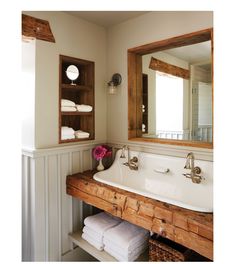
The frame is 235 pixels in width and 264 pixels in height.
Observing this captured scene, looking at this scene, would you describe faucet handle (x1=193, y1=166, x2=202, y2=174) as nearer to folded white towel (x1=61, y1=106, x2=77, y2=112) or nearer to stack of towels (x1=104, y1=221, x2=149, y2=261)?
stack of towels (x1=104, y1=221, x2=149, y2=261)

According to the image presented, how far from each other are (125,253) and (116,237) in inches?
5.1

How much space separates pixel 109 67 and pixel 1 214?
6.45 feet

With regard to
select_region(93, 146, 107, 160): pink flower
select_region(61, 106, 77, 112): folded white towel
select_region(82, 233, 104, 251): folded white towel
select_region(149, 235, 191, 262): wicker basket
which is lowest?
select_region(82, 233, 104, 251): folded white towel

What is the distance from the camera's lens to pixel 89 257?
214 centimetres

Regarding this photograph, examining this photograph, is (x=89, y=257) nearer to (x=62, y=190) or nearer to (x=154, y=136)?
(x=62, y=190)

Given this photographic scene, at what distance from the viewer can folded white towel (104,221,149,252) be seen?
1596 millimetres

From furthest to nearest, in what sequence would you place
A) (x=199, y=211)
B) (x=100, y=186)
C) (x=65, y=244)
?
(x=65, y=244)
(x=100, y=186)
(x=199, y=211)

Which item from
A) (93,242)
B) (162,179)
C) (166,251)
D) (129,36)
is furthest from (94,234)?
(129,36)

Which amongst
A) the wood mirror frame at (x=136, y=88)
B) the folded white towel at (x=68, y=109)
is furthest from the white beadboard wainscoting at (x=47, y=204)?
the wood mirror frame at (x=136, y=88)

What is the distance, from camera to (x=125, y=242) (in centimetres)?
159

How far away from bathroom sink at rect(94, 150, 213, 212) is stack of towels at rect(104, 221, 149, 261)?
336mm

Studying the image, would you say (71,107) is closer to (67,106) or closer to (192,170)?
(67,106)

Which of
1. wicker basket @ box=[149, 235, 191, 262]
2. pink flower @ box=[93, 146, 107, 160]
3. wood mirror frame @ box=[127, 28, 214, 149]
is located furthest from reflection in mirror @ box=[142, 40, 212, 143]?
wicker basket @ box=[149, 235, 191, 262]
